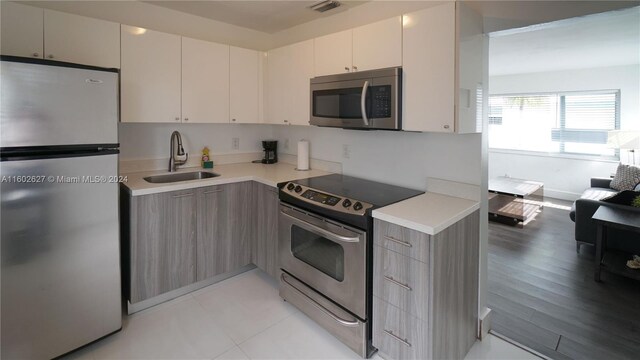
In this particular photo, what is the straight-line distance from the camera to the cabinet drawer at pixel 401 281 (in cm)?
162

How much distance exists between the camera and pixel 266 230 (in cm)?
275

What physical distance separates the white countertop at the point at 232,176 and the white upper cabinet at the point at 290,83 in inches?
18.5

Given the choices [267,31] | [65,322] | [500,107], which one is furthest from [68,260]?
[500,107]

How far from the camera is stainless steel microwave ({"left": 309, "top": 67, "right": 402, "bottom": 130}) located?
6.64 feet

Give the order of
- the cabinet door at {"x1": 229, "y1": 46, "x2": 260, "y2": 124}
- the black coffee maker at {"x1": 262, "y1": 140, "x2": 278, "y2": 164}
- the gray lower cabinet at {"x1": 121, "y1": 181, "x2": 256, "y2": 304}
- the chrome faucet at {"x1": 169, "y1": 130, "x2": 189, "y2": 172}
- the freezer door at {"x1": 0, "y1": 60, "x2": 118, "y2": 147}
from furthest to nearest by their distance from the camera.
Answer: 1. the black coffee maker at {"x1": 262, "y1": 140, "x2": 278, "y2": 164}
2. the cabinet door at {"x1": 229, "y1": 46, "x2": 260, "y2": 124}
3. the chrome faucet at {"x1": 169, "y1": 130, "x2": 189, "y2": 172}
4. the gray lower cabinet at {"x1": 121, "y1": 181, "x2": 256, "y2": 304}
5. the freezer door at {"x1": 0, "y1": 60, "x2": 118, "y2": 147}

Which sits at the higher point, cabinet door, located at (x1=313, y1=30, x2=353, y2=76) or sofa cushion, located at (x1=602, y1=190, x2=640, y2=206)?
cabinet door, located at (x1=313, y1=30, x2=353, y2=76)

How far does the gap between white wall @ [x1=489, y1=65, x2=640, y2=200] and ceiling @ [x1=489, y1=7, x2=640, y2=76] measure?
0.74 feet

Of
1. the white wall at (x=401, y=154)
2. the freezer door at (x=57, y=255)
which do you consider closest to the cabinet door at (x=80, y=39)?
the freezer door at (x=57, y=255)

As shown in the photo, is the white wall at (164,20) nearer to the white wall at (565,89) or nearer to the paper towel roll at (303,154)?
the paper towel roll at (303,154)

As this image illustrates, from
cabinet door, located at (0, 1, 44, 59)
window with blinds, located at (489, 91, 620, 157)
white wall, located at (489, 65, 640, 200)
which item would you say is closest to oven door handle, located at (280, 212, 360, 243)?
cabinet door, located at (0, 1, 44, 59)

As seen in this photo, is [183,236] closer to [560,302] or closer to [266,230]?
[266,230]

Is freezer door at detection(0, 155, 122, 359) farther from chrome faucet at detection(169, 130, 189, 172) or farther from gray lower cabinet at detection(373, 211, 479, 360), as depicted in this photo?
gray lower cabinet at detection(373, 211, 479, 360)

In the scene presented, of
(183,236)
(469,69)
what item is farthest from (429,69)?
(183,236)

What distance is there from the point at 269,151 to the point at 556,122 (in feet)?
19.3
